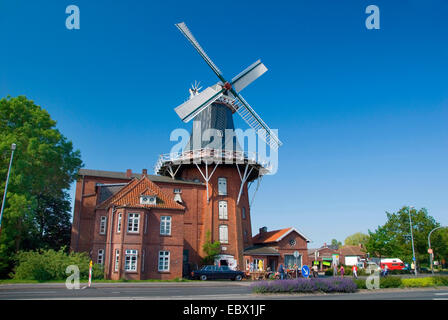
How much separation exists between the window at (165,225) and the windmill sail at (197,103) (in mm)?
11723

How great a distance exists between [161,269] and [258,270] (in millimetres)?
10664

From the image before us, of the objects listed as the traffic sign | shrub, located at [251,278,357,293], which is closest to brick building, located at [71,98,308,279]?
shrub, located at [251,278,357,293]

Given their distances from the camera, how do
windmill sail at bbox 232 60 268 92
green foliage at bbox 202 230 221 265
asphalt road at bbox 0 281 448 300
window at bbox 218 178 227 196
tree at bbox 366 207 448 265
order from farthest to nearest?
tree at bbox 366 207 448 265 < windmill sail at bbox 232 60 268 92 < window at bbox 218 178 227 196 < green foliage at bbox 202 230 221 265 < asphalt road at bbox 0 281 448 300

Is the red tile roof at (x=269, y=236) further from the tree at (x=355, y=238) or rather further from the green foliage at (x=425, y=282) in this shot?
the tree at (x=355, y=238)

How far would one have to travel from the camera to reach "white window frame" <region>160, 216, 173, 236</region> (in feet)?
107

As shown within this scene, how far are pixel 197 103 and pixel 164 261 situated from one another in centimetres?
1785

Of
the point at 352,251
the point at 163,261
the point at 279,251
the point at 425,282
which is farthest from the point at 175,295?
the point at 352,251

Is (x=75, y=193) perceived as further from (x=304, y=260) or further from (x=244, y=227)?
(x=304, y=260)

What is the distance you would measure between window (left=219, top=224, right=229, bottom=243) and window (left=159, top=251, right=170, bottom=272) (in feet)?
26.4

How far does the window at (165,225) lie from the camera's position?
3272 centimetres

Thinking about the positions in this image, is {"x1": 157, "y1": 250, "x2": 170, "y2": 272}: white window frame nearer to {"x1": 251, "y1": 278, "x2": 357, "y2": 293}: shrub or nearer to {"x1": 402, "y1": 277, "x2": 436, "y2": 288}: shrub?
{"x1": 251, "y1": 278, "x2": 357, "y2": 293}: shrub

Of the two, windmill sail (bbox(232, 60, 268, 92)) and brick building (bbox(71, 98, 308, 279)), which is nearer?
brick building (bbox(71, 98, 308, 279))

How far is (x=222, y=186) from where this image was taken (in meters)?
40.5
